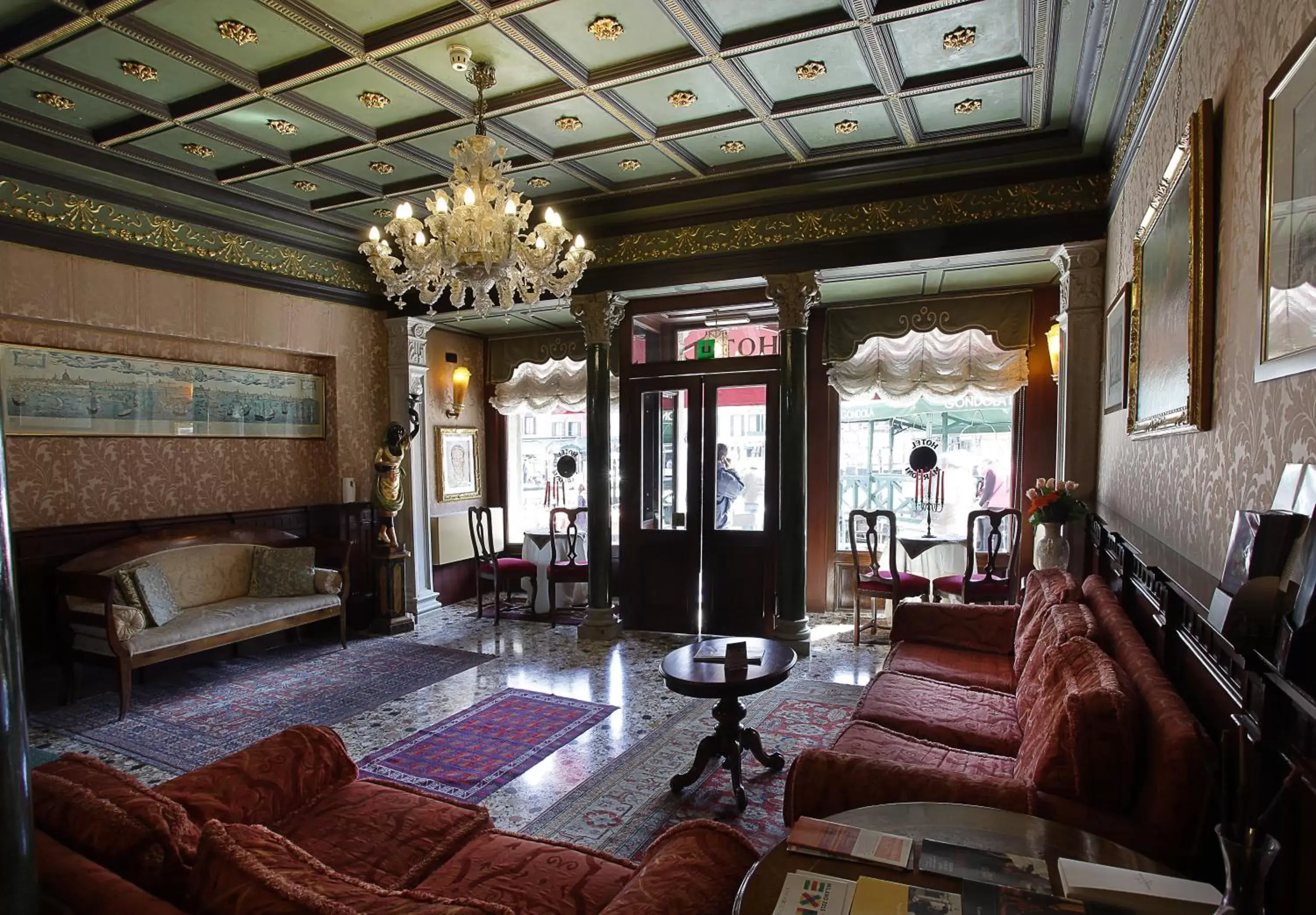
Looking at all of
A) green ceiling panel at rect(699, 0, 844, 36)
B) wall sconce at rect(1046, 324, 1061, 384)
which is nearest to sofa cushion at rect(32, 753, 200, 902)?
green ceiling panel at rect(699, 0, 844, 36)

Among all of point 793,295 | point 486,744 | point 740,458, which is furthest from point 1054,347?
point 486,744

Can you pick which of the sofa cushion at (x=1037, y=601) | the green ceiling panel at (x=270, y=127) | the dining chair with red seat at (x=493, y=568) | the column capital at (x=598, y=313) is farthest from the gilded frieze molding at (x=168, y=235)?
the sofa cushion at (x=1037, y=601)

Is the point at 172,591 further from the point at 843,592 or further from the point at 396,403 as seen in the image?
the point at 843,592

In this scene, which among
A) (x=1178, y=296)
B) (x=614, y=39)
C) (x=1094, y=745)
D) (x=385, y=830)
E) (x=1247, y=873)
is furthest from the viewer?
(x=614, y=39)

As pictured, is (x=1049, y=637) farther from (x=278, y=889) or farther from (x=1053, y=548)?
(x=278, y=889)

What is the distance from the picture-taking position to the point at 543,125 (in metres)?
4.27

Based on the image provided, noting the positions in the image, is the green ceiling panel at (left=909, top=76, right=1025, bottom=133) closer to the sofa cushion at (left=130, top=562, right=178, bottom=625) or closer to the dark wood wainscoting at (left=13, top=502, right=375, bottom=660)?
the dark wood wainscoting at (left=13, top=502, right=375, bottom=660)

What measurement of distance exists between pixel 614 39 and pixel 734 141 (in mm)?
1311

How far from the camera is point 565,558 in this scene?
7.16 m

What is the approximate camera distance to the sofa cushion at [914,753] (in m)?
2.34

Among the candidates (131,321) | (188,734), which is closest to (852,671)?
(188,734)

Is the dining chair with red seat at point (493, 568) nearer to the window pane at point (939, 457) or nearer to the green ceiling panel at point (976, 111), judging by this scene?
the window pane at point (939, 457)

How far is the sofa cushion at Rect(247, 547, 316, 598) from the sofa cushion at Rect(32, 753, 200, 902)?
432 centimetres

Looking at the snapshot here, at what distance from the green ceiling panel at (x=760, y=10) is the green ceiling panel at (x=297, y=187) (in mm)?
3151
